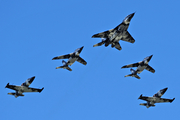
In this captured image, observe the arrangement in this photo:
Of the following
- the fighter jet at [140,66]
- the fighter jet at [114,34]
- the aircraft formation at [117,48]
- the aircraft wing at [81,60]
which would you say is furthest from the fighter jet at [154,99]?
the aircraft wing at [81,60]

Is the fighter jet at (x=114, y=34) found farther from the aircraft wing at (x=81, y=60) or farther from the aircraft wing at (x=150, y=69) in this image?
the aircraft wing at (x=150, y=69)

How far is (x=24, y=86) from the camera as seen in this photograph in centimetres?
9950

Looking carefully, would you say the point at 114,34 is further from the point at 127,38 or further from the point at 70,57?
the point at 70,57

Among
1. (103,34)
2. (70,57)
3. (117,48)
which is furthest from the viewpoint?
(117,48)

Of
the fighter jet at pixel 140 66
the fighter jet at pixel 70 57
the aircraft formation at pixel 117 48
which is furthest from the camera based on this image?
the fighter jet at pixel 70 57

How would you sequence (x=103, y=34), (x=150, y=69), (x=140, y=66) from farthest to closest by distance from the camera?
(x=150, y=69) → (x=140, y=66) → (x=103, y=34)

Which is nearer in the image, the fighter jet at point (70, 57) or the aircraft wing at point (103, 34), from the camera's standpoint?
the aircraft wing at point (103, 34)

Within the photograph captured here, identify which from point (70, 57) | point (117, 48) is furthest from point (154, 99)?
point (70, 57)

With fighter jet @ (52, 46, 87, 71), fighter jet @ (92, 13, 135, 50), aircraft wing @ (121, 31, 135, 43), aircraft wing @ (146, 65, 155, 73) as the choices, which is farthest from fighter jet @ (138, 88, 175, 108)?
fighter jet @ (52, 46, 87, 71)

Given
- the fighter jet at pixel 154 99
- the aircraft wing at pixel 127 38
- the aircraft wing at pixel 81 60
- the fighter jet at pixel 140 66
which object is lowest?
the fighter jet at pixel 154 99

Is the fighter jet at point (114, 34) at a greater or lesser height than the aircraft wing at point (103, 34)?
lesser

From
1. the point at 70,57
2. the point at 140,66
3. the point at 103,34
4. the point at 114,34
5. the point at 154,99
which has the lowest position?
the point at 154,99

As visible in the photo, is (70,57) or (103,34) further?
(70,57)

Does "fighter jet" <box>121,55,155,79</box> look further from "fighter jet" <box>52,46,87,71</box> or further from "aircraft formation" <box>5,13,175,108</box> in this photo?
"fighter jet" <box>52,46,87,71</box>
